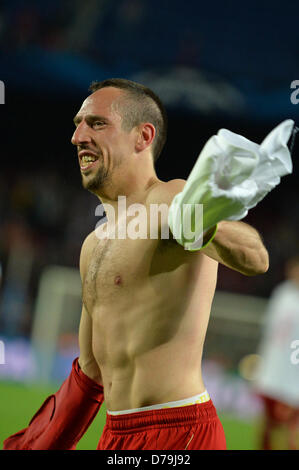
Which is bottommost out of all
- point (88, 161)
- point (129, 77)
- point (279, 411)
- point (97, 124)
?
point (279, 411)

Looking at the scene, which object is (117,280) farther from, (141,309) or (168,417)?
(168,417)

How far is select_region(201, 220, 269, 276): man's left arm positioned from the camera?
2.07 meters

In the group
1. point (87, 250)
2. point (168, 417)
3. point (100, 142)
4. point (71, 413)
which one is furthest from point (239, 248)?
point (71, 413)

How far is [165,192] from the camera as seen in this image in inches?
96.6

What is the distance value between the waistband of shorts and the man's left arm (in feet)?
1.98

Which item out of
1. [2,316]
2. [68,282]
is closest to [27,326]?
[2,316]

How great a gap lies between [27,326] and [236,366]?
3418 millimetres

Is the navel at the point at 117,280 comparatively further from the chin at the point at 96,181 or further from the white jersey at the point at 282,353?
the white jersey at the point at 282,353

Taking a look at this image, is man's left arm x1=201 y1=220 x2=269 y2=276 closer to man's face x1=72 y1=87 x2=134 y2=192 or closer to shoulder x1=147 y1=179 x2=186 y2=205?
shoulder x1=147 y1=179 x2=186 y2=205

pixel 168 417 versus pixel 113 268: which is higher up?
pixel 113 268

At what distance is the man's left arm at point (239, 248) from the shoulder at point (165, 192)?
1.16 feet

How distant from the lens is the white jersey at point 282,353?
230 inches

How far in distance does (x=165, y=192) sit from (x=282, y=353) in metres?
3.87

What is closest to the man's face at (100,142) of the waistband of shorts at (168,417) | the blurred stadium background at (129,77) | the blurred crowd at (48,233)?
the waistband of shorts at (168,417)
